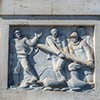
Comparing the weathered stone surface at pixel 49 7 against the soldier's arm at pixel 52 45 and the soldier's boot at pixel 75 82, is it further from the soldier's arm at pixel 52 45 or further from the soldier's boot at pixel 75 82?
the soldier's boot at pixel 75 82

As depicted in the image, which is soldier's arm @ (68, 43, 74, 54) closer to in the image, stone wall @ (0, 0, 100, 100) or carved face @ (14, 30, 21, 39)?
stone wall @ (0, 0, 100, 100)

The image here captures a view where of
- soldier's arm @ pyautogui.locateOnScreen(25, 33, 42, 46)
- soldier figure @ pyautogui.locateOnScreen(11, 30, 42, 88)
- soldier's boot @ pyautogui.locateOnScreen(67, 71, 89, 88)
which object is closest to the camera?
soldier's boot @ pyautogui.locateOnScreen(67, 71, 89, 88)

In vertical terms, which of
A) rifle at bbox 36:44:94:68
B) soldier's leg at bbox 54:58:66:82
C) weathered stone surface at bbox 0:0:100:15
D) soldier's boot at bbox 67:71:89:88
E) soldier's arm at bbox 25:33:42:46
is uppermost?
weathered stone surface at bbox 0:0:100:15

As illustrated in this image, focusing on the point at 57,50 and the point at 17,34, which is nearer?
the point at 57,50

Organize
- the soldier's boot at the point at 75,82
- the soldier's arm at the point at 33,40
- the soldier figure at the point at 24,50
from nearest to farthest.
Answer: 1. the soldier's boot at the point at 75,82
2. the soldier figure at the point at 24,50
3. the soldier's arm at the point at 33,40

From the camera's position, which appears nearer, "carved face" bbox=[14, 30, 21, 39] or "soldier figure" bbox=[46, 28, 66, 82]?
"soldier figure" bbox=[46, 28, 66, 82]

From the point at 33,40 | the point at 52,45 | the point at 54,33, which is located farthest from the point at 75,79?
the point at 33,40

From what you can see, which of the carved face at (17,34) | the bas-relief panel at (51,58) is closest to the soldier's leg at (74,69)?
the bas-relief panel at (51,58)

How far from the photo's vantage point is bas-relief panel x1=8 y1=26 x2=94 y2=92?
9891 mm

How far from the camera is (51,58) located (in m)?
10.0

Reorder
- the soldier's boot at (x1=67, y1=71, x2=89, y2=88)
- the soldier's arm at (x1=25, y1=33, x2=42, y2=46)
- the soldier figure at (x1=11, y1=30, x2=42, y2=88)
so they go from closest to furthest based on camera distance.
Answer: the soldier's boot at (x1=67, y1=71, x2=89, y2=88)
the soldier figure at (x1=11, y1=30, x2=42, y2=88)
the soldier's arm at (x1=25, y1=33, x2=42, y2=46)

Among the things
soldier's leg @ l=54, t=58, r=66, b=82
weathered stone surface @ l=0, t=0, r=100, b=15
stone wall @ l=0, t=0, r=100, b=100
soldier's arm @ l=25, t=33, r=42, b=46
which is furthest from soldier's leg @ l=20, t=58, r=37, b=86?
weathered stone surface @ l=0, t=0, r=100, b=15

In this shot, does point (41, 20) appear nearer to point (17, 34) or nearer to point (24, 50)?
point (17, 34)

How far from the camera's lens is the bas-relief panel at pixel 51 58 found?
9891 mm
